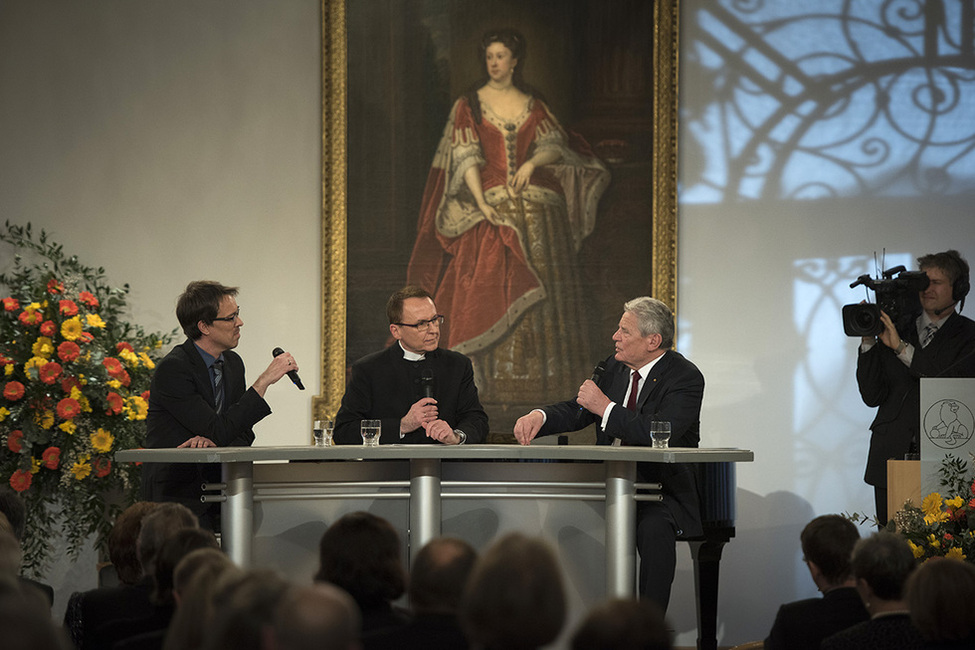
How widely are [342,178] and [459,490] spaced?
2790 millimetres

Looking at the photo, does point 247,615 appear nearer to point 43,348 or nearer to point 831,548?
point 831,548

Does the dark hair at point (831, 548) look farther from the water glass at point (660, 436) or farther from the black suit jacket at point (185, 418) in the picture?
the black suit jacket at point (185, 418)

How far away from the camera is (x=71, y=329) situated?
5.78 m

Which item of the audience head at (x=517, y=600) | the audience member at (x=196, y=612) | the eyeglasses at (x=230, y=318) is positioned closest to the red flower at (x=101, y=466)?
the eyeglasses at (x=230, y=318)

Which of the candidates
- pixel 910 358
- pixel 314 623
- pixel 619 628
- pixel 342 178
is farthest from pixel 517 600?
pixel 342 178

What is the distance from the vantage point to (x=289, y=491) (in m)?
4.19

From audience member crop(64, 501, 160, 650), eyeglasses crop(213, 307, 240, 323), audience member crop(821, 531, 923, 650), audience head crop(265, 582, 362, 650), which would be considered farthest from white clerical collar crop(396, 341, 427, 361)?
audience head crop(265, 582, 362, 650)

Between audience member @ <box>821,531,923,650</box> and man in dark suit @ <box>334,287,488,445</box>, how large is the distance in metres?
2.44

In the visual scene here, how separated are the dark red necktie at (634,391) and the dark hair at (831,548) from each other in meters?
1.89

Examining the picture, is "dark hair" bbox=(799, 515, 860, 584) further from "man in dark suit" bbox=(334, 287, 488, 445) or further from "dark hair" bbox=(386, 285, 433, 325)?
"dark hair" bbox=(386, 285, 433, 325)

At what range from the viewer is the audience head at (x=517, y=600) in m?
1.81

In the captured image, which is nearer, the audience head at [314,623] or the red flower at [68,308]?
the audience head at [314,623]

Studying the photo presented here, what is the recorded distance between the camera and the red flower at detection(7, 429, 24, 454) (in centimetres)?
561

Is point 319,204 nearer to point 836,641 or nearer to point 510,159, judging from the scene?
point 510,159
